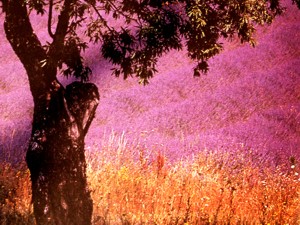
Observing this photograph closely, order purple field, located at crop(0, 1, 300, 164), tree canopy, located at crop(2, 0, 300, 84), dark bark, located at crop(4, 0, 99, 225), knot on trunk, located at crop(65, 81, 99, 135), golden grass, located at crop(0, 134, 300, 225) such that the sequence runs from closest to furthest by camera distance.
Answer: tree canopy, located at crop(2, 0, 300, 84)
dark bark, located at crop(4, 0, 99, 225)
knot on trunk, located at crop(65, 81, 99, 135)
golden grass, located at crop(0, 134, 300, 225)
purple field, located at crop(0, 1, 300, 164)

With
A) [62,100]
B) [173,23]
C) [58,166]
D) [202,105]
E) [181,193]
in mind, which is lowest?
[181,193]

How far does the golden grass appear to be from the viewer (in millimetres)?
7289

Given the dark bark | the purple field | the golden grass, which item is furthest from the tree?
the purple field

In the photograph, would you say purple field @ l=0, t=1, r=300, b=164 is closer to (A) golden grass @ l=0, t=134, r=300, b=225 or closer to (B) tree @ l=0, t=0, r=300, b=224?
(A) golden grass @ l=0, t=134, r=300, b=225

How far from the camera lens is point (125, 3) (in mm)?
5656

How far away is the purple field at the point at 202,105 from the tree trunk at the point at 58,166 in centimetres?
284

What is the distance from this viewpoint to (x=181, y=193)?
7383 millimetres

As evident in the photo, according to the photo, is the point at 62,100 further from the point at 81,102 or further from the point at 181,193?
the point at 181,193

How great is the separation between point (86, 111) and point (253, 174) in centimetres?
299

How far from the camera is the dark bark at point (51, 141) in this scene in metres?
6.06

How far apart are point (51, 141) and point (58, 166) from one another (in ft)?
0.86

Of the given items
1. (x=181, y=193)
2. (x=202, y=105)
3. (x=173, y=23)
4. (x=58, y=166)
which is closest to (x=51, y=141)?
(x=58, y=166)

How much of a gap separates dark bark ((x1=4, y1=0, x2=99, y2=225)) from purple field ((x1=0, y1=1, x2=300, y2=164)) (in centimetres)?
285

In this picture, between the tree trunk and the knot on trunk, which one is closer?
the tree trunk
